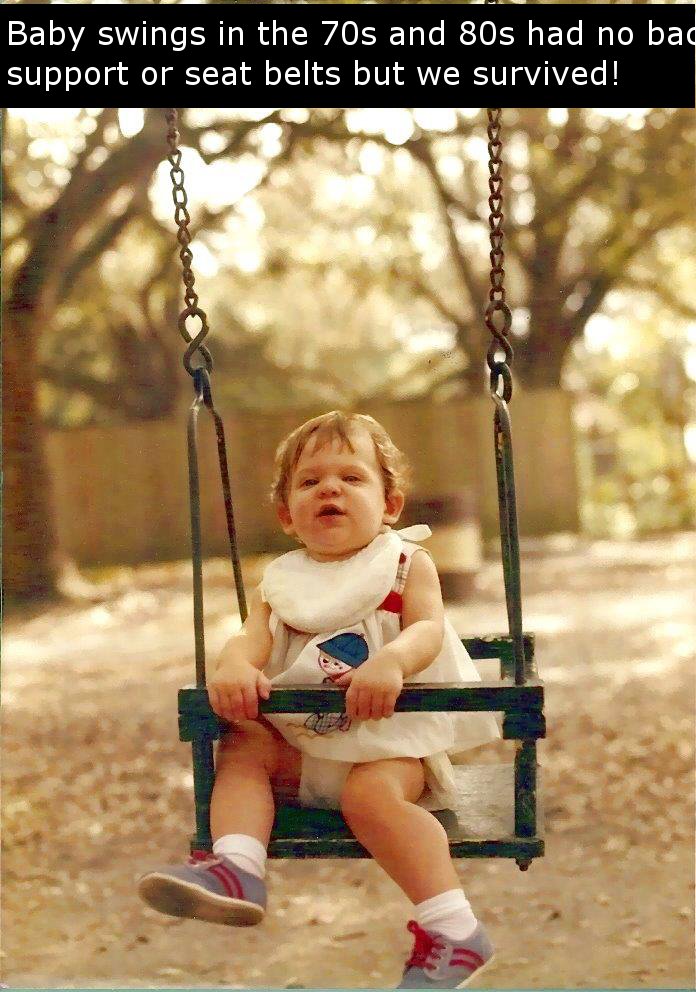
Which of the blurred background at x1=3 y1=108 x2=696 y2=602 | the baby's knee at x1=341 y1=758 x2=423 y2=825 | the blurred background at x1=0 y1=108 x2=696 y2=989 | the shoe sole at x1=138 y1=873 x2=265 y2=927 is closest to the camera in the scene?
the shoe sole at x1=138 y1=873 x2=265 y2=927

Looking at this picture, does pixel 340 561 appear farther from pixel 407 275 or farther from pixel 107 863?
pixel 407 275

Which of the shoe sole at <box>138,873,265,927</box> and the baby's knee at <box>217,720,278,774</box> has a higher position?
the baby's knee at <box>217,720,278,774</box>

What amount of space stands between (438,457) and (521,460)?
81 cm

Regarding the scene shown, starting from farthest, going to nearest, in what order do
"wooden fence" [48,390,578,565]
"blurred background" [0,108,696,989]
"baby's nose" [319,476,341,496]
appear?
1. "wooden fence" [48,390,578,565]
2. "blurred background" [0,108,696,989]
3. "baby's nose" [319,476,341,496]

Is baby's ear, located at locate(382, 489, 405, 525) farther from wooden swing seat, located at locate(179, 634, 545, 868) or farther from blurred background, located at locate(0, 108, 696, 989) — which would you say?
blurred background, located at locate(0, 108, 696, 989)

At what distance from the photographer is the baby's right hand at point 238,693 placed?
154 centimetres

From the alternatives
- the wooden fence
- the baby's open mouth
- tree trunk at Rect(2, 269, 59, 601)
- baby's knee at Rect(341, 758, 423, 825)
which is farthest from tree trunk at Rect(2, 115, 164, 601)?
baby's knee at Rect(341, 758, 423, 825)

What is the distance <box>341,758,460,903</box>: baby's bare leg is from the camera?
1562 mm

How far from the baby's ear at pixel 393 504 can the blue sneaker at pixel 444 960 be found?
0.59 m

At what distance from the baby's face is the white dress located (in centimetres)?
4

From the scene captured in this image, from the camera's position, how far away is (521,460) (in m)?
9.33

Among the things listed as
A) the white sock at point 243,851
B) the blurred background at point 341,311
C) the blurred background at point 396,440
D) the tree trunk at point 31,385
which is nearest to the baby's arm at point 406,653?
the white sock at point 243,851

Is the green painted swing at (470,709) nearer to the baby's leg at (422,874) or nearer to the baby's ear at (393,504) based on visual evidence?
the baby's leg at (422,874)

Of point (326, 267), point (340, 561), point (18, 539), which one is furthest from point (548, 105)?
point (326, 267)
